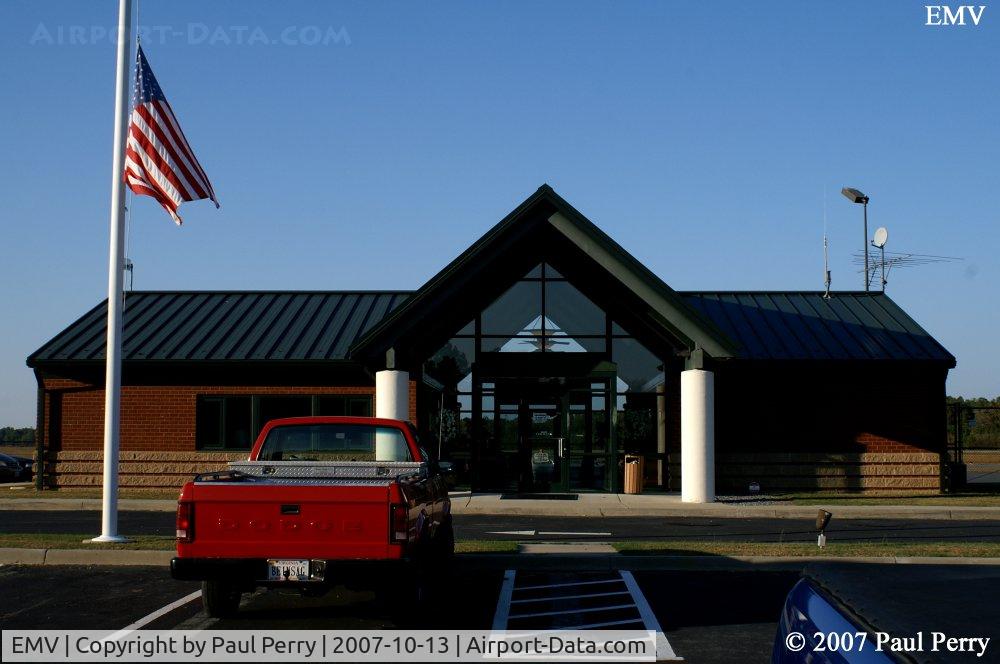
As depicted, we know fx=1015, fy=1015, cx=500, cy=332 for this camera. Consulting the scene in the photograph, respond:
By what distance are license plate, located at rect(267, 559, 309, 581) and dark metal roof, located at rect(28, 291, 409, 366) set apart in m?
16.7

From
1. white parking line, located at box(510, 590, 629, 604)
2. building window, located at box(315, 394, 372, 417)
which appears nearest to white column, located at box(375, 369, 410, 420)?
building window, located at box(315, 394, 372, 417)

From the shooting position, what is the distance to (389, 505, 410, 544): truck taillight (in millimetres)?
7730

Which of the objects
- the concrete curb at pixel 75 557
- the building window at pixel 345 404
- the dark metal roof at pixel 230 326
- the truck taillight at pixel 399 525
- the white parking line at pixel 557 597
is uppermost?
the dark metal roof at pixel 230 326

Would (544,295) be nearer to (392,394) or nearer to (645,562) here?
(392,394)

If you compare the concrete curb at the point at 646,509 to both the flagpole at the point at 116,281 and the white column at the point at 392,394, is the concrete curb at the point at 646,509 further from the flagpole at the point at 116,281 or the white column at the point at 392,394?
the flagpole at the point at 116,281

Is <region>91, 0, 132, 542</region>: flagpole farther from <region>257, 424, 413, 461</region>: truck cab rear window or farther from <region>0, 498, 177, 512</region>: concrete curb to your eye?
<region>0, 498, 177, 512</region>: concrete curb

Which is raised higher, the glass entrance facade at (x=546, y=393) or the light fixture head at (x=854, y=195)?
the light fixture head at (x=854, y=195)

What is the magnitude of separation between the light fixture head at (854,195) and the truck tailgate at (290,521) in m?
25.4

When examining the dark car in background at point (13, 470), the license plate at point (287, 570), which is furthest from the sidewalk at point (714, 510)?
the dark car in background at point (13, 470)

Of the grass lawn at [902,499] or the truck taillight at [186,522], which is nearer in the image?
the truck taillight at [186,522]

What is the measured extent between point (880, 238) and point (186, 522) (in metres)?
27.2

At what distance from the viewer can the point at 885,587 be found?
3.63 m

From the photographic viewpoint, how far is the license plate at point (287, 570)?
7672mm

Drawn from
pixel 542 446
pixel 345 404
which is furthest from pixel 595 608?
pixel 345 404
